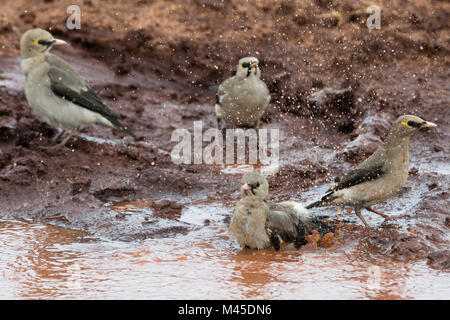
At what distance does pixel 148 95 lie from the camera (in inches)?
384

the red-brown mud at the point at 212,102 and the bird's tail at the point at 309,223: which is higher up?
the red-brown mud at the point at 212,102

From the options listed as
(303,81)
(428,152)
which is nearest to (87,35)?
(303,81)

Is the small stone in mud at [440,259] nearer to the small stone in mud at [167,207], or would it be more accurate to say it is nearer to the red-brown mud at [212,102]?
the red-brown mud at [212,102]

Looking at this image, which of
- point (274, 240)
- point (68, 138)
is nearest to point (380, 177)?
point (274, 240)

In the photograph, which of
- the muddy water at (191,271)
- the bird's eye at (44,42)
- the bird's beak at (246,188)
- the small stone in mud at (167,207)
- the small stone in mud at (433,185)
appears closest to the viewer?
the muddy water at (191,271)

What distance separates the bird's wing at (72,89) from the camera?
25.8 feet

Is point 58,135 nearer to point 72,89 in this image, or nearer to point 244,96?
point 72,89

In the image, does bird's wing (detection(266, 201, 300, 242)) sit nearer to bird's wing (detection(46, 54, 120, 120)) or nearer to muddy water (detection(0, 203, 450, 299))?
muddy water (detection(0, 203, 450, 299))

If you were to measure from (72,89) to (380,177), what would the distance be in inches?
144

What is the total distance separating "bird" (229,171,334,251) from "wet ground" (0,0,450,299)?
0.46ft

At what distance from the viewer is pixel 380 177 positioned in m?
6.30

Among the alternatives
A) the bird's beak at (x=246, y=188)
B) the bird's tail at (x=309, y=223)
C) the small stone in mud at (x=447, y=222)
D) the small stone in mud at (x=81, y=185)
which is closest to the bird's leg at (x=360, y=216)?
the bird's tail at (x=309, y=223)

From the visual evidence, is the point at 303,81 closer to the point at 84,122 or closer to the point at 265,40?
the point at 265,40

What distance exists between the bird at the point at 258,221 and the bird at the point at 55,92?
287cm
